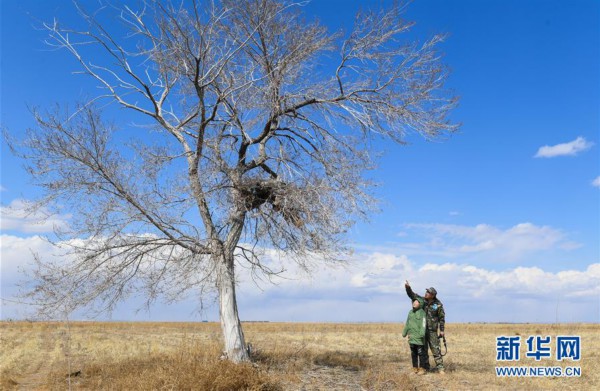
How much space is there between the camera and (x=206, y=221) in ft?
42.1

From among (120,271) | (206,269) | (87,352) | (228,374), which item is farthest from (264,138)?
(87,352)

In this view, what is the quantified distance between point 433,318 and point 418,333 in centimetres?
58

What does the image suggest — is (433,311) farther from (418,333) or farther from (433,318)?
(418,333)

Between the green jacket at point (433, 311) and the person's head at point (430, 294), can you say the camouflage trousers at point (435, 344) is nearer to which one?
the green jacket at point (433, 311)

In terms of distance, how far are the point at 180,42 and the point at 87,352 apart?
618 inches

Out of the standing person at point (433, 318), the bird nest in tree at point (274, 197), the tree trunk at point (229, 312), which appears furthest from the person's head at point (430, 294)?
the tree trunk at point (229, 312)

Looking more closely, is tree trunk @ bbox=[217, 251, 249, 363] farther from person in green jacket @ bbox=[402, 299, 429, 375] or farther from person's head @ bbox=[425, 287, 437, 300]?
person's head @ bbox=[425, 287, 437, 300]

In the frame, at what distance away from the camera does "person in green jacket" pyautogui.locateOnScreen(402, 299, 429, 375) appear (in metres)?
12.9

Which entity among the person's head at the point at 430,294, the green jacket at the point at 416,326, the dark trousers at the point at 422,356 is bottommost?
the dark trousers at the point at 422,356

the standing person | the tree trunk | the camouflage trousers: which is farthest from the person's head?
the tree trunk

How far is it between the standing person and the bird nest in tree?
330 centimetres

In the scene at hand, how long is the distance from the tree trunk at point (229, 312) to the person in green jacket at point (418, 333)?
3.92 meters

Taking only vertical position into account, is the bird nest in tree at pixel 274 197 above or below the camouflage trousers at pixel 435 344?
above

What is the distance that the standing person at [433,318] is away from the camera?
42.8 ft
